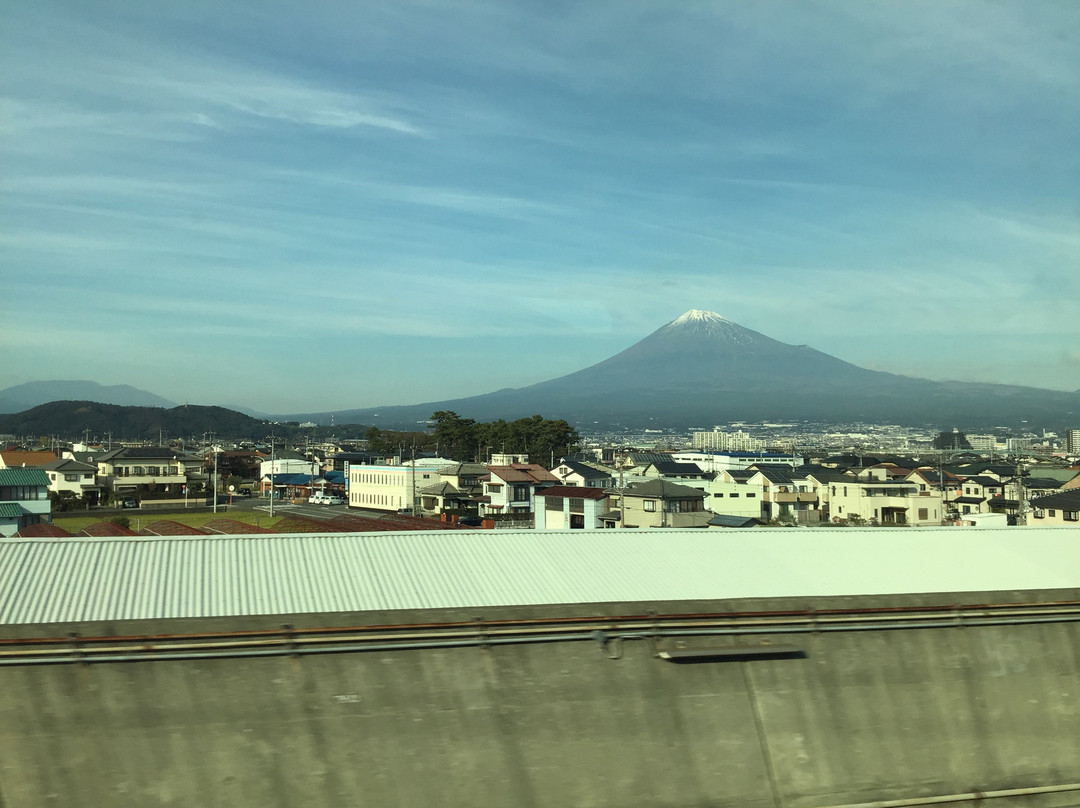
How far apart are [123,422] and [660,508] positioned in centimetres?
14523

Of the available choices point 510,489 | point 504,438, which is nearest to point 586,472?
point 510,489

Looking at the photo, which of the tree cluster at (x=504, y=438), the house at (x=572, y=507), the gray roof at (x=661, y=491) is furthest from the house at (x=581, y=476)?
the tree cluster at (x=504, y=438)

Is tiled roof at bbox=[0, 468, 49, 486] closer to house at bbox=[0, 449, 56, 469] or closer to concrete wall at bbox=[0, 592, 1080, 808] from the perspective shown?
concrete wall at bbox=[0, 592, 1080, 808]

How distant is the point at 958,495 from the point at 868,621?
121 feet

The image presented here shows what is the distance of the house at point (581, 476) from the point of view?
38375mm

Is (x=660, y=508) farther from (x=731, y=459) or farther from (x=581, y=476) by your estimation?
(x=731, y=459)

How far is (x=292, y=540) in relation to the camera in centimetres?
725

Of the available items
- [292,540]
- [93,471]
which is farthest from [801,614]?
[93,471]

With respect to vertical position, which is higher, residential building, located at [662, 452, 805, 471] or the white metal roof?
the white metal roof

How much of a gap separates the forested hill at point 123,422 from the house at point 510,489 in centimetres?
11124

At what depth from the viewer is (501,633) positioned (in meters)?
5.98

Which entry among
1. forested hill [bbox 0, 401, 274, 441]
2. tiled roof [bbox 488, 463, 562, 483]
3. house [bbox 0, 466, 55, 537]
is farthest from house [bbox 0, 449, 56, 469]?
forested hill [bbox 0, 401, 274, 441]

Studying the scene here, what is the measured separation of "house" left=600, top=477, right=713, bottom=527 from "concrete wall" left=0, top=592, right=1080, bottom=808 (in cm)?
2044

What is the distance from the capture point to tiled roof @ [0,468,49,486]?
24.9 metres
